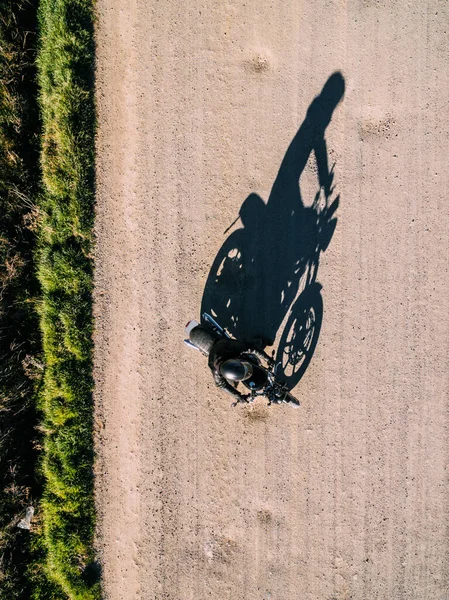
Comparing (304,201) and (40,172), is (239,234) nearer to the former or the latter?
(304,201)

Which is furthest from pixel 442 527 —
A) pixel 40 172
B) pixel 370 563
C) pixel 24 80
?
pixel 24 80

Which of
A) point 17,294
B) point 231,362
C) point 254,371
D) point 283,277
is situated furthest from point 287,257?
point 17,294

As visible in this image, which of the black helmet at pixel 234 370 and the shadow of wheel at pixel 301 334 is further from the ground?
the shadow of wheel at pixel 301 334

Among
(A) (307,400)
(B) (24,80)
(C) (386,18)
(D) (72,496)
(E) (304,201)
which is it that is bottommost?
(D) (72,496)

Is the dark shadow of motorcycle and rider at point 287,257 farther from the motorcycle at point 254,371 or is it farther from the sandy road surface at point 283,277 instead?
the motorcycle at point 254,371

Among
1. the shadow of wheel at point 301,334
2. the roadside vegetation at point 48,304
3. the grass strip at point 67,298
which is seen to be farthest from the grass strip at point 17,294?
the shadow of wheel at point 301,334
